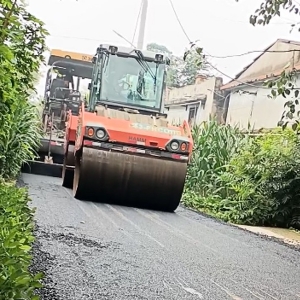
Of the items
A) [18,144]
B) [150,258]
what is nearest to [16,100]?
[150,258]

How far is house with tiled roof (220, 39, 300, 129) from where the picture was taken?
68.9ft

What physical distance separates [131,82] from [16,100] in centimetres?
632

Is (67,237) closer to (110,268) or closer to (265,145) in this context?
(110,268)

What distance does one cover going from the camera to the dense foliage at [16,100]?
261 cm

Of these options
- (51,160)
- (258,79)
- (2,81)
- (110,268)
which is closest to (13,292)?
(2,81)

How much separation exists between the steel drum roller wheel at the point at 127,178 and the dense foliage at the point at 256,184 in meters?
1.63

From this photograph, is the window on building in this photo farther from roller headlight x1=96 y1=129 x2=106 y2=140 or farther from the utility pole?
roller headlight x1=96 y1=129 x2=106 y2=140

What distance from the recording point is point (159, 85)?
10414 millimetres

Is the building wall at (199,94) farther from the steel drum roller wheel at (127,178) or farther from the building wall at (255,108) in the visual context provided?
the steel drum roller wheel at (127,178)

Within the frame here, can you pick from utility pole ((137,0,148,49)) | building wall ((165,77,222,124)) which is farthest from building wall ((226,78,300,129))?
utility pole ((137,0,148,49))

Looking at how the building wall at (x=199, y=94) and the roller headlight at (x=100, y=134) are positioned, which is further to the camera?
the building wall at (x=199, y=94)

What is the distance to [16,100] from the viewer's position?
4027 millimetres

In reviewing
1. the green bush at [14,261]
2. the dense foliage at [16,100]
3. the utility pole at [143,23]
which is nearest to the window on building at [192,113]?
the utility pole at [143,23]

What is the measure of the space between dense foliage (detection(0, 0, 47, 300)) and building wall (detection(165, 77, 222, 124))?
19648 mm
